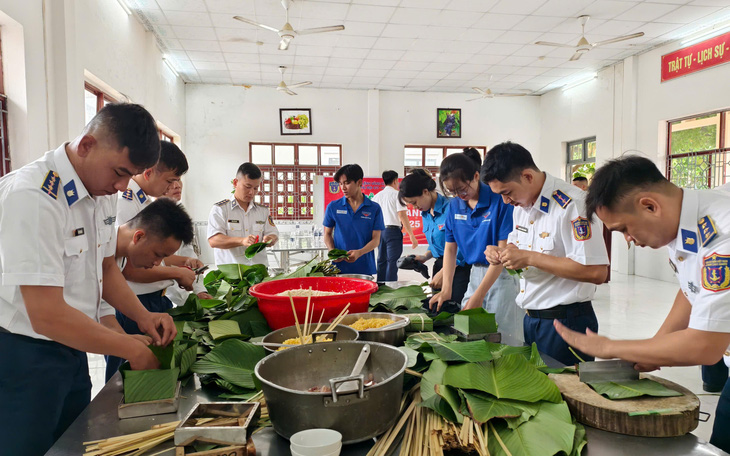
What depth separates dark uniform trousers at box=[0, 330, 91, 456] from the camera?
1226 millimetres

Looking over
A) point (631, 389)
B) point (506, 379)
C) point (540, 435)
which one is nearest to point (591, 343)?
point (631, 389)

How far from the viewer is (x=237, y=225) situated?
3748 mm

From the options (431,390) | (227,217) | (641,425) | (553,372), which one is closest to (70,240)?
(431,390)

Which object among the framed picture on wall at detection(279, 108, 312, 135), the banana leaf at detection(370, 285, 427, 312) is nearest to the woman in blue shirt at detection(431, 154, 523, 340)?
the banana leaf at detection(370, 285, 427, 312)

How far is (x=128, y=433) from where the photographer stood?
1.05 m

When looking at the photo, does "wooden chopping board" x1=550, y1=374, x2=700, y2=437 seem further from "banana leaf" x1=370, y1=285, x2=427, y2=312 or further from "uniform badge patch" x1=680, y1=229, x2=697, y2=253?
"banana leaf" x1=370, y1=285, x2=427, y2=312

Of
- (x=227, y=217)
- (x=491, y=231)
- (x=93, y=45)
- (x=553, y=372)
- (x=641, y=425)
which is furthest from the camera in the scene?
(x=93, y=45)

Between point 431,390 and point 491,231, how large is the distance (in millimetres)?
1588

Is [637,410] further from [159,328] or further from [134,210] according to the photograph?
[134,210]

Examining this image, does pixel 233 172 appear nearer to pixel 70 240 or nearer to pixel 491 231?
pixel 491 231

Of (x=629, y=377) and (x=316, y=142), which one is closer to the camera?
(x=629, y=377)

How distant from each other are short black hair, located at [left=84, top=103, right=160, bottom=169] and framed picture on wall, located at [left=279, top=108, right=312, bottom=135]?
8648 millimetres

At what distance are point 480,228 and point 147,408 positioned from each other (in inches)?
76.6

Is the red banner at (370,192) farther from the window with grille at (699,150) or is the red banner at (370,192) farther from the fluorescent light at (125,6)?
the window with grille at (699,150)
